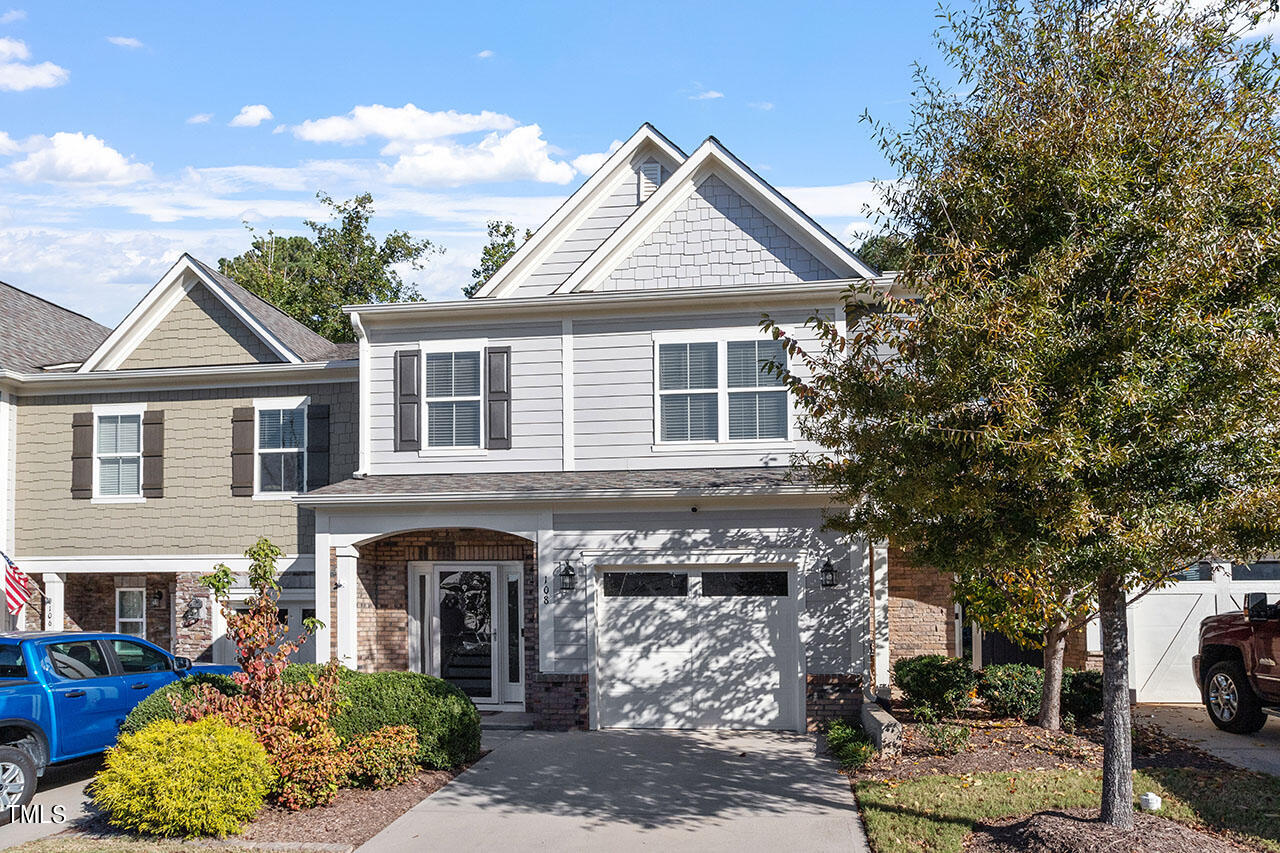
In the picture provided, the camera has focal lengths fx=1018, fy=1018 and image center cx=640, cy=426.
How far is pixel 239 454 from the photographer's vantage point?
16.9 m

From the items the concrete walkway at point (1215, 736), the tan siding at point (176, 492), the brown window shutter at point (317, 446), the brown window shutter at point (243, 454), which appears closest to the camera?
the concrete walkway at point (1215, 736)

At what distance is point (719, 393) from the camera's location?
14.1m

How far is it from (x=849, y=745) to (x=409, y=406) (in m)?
7.76

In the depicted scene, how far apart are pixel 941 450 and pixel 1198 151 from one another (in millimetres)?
2827

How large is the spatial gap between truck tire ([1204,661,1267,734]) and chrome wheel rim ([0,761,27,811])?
13.7 m

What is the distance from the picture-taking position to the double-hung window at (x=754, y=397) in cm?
1397

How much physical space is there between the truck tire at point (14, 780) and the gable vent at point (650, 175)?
11.6 m

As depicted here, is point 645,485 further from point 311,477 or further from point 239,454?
point 239,454

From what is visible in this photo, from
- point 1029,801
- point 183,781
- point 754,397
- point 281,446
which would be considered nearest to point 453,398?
point 281,446

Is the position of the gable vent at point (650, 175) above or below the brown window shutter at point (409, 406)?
above

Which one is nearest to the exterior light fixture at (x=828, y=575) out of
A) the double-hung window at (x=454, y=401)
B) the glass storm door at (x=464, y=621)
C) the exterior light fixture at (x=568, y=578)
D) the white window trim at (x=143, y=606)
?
the exterior light fixture at (x=568, y=578)

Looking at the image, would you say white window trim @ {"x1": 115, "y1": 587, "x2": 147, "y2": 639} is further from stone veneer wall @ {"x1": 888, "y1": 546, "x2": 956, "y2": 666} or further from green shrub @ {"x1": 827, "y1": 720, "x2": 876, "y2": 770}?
stone veneer wall @ {"x1": 888, "y1": 546, "x2": 956, "y2": 666}

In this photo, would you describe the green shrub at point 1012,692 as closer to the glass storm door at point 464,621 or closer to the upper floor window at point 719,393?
the upper floor window at point 719,393

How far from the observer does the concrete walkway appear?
36.9 ft
